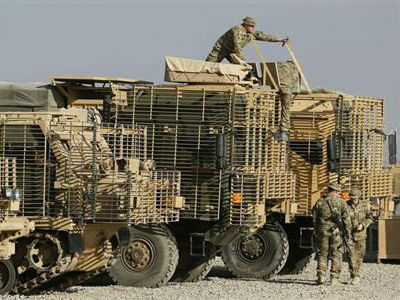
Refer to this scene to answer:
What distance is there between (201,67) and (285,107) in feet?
5.07

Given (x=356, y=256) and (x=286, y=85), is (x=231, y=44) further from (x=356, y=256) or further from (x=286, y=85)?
(x=356, y=256)

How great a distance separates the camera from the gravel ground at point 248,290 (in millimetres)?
21594

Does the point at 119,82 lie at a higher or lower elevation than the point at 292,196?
higher

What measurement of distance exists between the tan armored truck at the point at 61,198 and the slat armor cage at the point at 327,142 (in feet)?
16.6

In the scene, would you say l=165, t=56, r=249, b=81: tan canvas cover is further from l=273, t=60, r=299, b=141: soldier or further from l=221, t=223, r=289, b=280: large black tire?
l=221, t=223, r=289, b=280: large black tire

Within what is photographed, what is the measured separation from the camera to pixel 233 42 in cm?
2645

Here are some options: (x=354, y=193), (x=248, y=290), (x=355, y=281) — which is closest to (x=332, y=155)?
(x=354, y=193)

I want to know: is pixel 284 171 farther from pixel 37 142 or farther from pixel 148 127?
pixel 37 142

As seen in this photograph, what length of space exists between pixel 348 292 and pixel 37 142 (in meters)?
5.12

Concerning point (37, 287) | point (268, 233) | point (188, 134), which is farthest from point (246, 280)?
point (37, 287)

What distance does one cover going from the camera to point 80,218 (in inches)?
831

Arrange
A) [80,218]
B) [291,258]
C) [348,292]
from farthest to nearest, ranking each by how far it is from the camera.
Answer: [291,258] < [348,292] < [80,218]

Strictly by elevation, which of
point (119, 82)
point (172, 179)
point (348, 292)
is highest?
point (119, 82)

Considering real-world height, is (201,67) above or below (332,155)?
above
